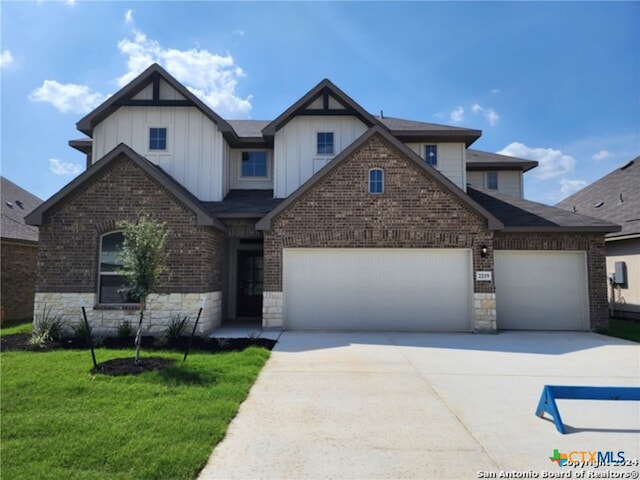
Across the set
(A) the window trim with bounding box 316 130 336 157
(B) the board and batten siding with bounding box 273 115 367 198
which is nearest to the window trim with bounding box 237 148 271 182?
(B) the board and batten siding with bounding box 273 115 367 198

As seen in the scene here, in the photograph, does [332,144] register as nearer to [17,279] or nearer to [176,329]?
[176,329]

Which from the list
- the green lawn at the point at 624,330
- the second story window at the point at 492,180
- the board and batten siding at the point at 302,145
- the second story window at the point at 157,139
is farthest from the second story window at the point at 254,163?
the green lawn at the point at 624,330

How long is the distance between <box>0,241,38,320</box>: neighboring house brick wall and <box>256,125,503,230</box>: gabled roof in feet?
30.2

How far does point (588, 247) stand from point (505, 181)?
6464 mm

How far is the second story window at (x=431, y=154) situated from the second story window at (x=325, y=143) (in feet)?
11.3

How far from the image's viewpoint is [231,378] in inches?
257

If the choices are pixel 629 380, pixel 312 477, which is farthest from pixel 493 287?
pixel 312 477

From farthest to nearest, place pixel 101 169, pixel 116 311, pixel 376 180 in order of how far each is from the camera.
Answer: pixel 376 180, pixel 101 169, pixel 116 311

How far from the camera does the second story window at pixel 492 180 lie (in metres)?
18.2

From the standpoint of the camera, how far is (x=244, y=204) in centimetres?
1308

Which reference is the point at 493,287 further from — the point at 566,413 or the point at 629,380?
the point at 566,413

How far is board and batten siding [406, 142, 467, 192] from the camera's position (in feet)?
47.2

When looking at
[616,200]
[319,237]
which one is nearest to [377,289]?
[319,237]

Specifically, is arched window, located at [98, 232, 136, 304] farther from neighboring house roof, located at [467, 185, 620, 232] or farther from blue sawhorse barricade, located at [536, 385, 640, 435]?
neighboring house roof, located at [467, 185, 620, 232]
